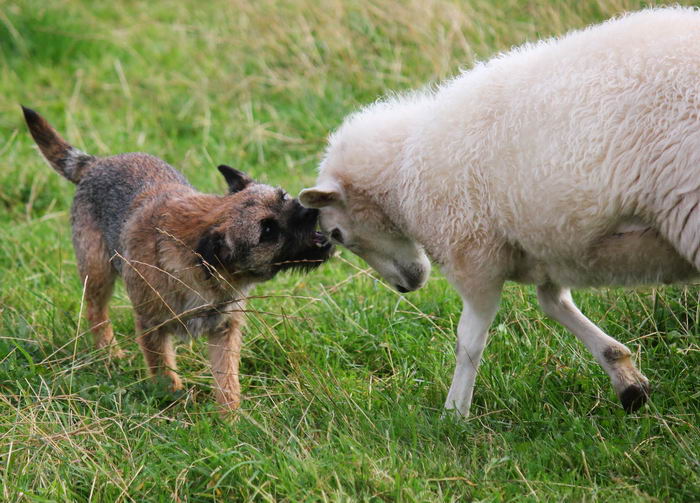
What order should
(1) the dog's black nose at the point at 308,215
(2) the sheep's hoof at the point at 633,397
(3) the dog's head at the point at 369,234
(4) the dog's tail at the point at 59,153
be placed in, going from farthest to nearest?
1. (4) the dog's tail at the point at 59,153
2. (1) the dog's black nose at the point at 308,215
3. (3) the dog's head at the point at 369,234
4. (2) the sheep's hoof at the point at 633,397

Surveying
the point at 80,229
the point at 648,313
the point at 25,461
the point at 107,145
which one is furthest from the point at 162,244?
the point at 107,145

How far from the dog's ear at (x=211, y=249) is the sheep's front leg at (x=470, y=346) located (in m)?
1.48

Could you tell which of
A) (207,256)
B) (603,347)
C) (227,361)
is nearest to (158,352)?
(227,361)

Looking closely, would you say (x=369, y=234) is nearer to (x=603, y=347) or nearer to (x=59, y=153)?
(x=603, y=347)

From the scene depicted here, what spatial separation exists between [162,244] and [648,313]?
2.83 metres

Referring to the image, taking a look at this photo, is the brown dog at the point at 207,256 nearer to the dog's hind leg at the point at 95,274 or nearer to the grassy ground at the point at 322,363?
the dog's hind leg at the point at 95,274

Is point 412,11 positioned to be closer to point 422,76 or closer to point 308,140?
point 422,76

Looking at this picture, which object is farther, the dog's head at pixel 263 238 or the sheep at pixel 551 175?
the dog's head at pixel 263 238

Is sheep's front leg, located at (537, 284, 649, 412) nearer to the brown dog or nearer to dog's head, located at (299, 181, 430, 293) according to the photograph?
dog's head, located at (299, 181, 430, 293)

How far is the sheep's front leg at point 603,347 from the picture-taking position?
178 inches

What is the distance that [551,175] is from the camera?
4.12 meters

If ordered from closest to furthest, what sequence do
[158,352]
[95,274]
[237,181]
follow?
1. [158,352]
2. [237,181]
3. [95,274]

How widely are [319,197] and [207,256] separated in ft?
2.46

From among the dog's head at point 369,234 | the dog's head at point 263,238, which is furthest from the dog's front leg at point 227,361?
the dog's head at point 369,234
